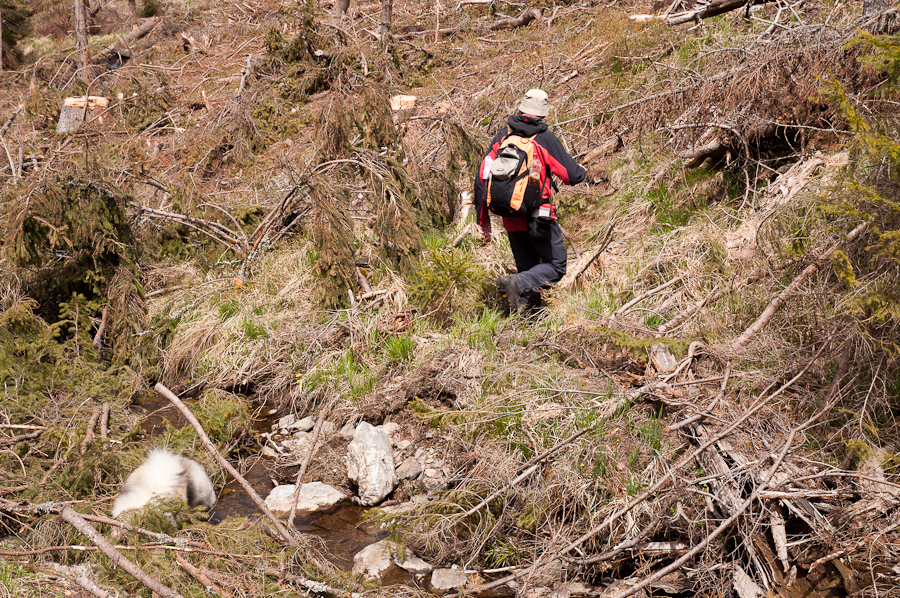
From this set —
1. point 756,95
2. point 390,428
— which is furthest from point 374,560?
point 756,95

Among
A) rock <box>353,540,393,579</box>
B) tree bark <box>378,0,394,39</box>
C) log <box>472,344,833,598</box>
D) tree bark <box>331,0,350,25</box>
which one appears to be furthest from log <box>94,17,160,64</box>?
log <box>472,344,833,598</box>

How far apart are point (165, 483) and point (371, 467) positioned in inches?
54.3

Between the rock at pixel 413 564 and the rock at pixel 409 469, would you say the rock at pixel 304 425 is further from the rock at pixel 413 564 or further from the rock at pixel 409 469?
the rock at pixel 413 564

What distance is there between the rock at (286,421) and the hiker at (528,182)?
2.18 m

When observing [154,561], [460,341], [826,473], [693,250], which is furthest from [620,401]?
[154,561]

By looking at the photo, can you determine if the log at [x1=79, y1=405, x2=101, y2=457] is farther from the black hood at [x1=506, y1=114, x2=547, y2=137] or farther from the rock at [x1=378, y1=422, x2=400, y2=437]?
the black hood at [x1=506, y1=114, x2=547, y2=137]

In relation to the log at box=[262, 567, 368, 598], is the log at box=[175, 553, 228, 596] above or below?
above

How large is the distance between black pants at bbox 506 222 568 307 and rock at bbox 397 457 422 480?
167cm

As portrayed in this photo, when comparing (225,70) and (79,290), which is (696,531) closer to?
(79,290)

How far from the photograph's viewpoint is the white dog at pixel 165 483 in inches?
171

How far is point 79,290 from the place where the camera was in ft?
21.8

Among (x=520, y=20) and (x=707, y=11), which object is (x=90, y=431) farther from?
(x=520, y=20)

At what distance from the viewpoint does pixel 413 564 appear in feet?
13.5

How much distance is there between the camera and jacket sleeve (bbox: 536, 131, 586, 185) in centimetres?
527
